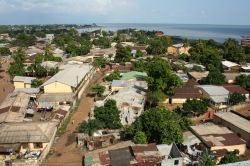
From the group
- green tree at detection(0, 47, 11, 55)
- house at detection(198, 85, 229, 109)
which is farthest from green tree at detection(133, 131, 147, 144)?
green tree at detection(0, 47, 11, 55)

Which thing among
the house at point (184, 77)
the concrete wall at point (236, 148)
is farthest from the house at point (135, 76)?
the concrete wall at point (236, 148)

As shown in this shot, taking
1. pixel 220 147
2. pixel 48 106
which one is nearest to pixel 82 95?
pixel 48 106

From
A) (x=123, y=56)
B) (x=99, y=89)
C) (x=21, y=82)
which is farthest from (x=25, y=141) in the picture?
(x=123, y=56)

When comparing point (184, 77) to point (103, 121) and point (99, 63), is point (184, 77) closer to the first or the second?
point (99, 63)

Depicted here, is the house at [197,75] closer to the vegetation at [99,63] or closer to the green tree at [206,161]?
the vegetation at [99,63]

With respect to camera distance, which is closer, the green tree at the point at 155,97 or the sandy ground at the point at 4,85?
the green tree at the point at 155,97
